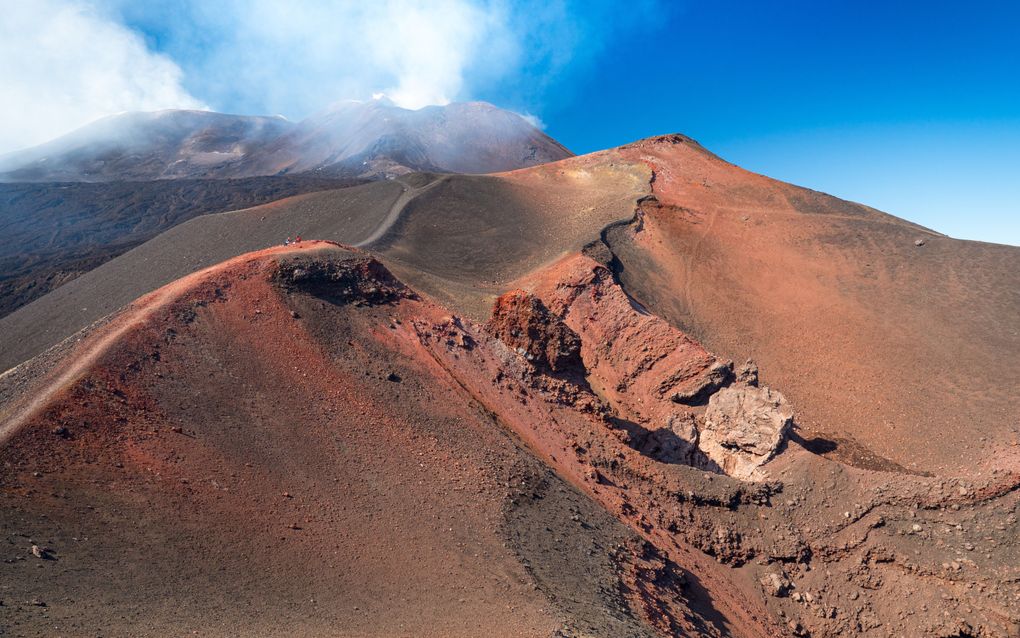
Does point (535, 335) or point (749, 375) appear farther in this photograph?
point (749, 375)

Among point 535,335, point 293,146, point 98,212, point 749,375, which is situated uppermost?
point 293,146

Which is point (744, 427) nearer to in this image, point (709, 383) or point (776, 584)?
point (709, 383)

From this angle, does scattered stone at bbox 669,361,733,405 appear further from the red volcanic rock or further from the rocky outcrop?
the red volcanic rock

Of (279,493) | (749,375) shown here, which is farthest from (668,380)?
(279,493)

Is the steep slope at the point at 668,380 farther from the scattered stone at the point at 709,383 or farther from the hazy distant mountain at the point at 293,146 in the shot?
the hazy distant mountain at the point at 293,146

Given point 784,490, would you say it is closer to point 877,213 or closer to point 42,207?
point 877,213

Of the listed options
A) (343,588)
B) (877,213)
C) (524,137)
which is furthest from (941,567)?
(524,137)
